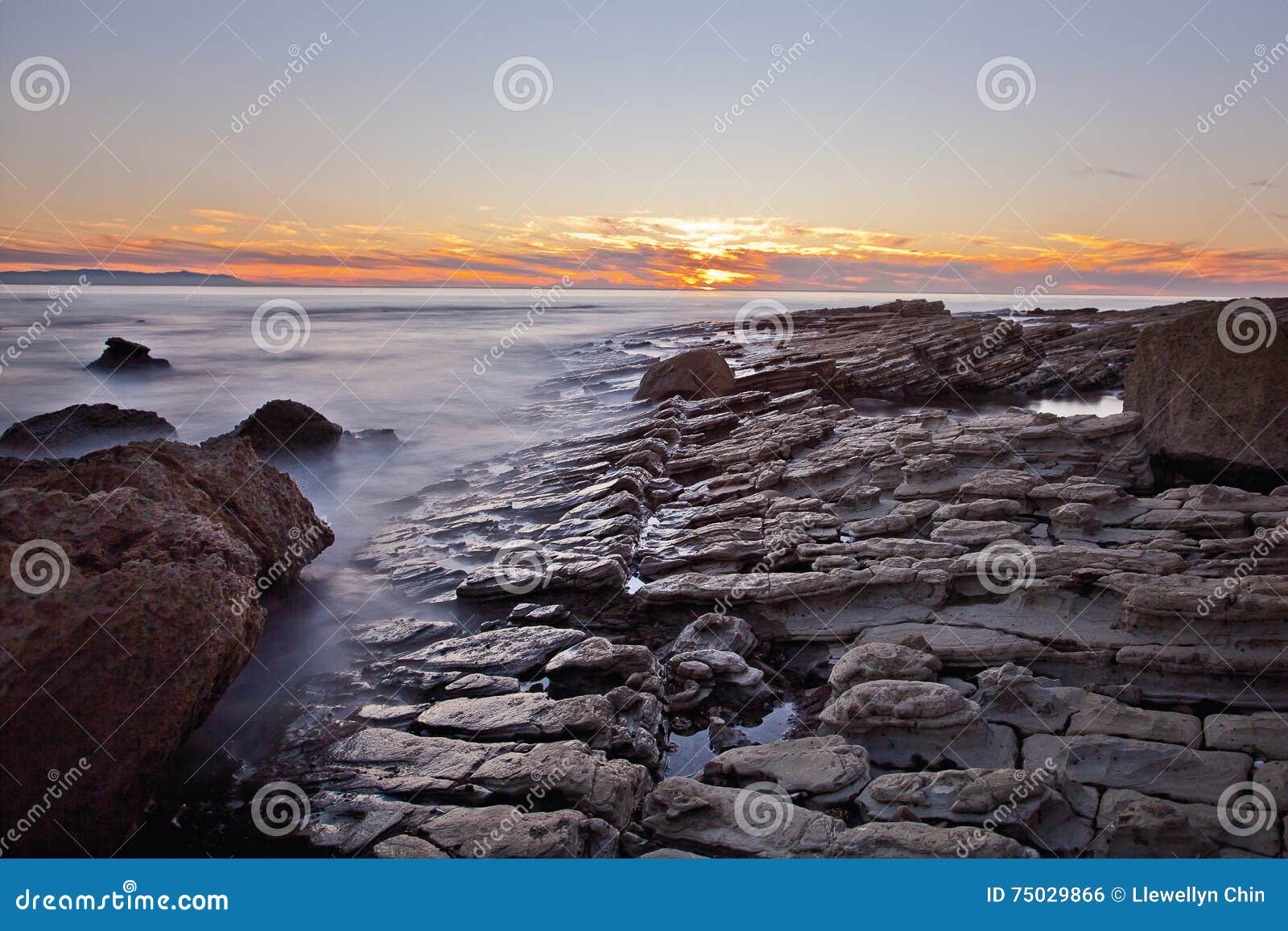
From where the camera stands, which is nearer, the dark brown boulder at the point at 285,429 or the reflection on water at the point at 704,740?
the reflection on water at the point at 704,740

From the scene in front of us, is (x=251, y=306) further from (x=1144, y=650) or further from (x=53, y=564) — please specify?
(x=1144, y=650)

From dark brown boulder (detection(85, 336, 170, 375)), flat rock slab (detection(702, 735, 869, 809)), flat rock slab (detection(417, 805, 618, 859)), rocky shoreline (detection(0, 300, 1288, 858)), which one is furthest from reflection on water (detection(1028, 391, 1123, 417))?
dark brown boulder (detection(85, 336, 170, 375))

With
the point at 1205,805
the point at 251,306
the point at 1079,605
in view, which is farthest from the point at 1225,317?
the point at 251,306

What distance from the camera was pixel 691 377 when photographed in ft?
70.4

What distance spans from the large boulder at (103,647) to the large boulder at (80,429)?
32.6 feet

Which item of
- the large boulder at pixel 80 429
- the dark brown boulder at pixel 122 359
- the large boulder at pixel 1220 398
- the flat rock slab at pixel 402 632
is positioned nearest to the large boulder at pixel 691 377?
the large boulder at pixel 1220 398

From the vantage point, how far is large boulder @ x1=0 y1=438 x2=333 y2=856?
4.61 metres

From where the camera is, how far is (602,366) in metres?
34.2

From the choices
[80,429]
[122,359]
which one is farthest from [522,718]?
[122,359]

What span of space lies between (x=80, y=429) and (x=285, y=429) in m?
4.00

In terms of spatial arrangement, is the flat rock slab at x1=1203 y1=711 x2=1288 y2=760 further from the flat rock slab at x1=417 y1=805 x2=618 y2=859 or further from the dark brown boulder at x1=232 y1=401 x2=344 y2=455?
the dark brown boulder at x1=232 y1=401 x2=344 y2=455

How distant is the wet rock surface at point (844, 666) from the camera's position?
450 cm

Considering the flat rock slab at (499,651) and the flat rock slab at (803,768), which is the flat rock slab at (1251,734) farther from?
the flat rock slab at (499,651)

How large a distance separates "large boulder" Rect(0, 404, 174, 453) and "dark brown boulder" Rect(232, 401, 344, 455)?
186cm
